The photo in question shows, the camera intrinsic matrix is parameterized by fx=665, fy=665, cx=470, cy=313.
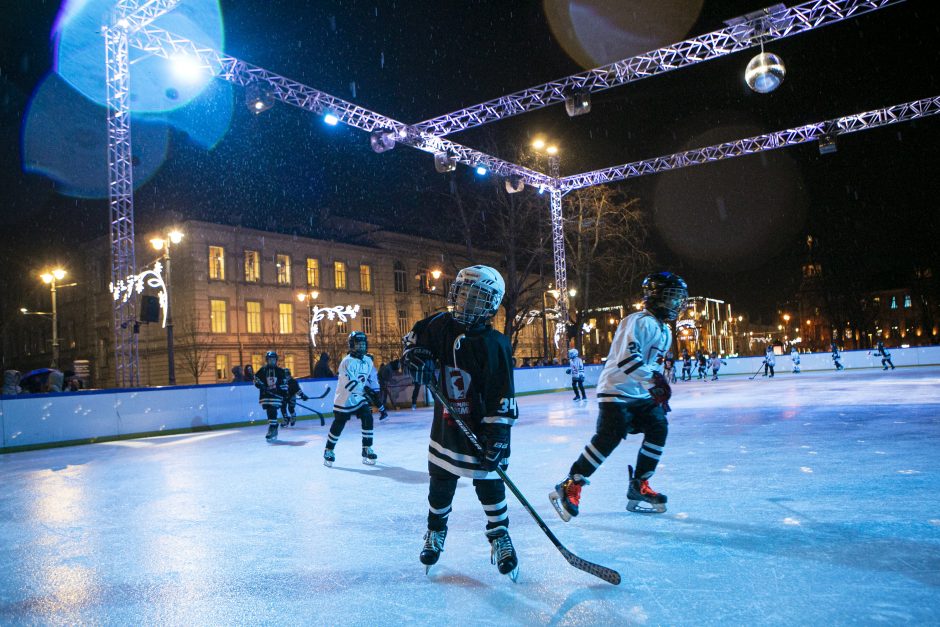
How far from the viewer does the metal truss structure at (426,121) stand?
576 inches

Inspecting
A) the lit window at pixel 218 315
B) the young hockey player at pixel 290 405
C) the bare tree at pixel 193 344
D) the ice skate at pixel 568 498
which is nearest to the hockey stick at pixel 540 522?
the ice skate at pixel 568 498

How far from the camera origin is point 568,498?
472 cm

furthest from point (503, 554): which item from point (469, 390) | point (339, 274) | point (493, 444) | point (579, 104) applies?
point (339, 274)

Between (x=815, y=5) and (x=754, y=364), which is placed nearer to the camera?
(x=815, y=5)

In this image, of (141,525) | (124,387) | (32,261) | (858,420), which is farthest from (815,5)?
(32,261)

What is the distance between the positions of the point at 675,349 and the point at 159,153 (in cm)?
3566

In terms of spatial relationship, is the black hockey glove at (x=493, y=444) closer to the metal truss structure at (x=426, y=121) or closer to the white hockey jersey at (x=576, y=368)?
the metal truss structure at (x=426, y=121)

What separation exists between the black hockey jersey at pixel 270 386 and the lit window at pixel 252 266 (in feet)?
87.4

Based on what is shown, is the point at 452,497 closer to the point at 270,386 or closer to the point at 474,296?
the point at 474,296

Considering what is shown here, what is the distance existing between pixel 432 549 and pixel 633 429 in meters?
2.14

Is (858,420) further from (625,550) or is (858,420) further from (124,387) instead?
(124,387)

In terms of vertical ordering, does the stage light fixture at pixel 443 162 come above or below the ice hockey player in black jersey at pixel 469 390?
above

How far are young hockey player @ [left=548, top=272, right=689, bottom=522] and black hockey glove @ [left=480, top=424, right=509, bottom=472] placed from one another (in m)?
1.47

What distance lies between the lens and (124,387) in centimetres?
1497
